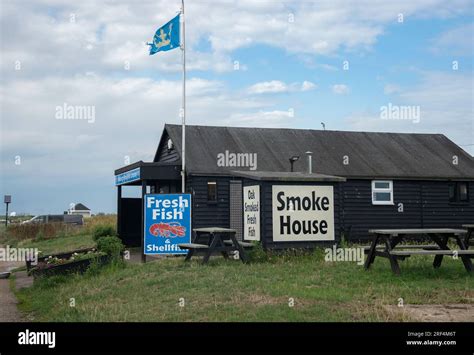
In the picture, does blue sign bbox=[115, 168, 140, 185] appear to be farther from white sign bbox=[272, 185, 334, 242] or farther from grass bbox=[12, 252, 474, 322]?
white sign bbox=[272, 185, 334, 242]

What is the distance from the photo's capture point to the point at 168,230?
58.4ft

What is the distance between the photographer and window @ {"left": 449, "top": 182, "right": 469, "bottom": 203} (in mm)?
25375

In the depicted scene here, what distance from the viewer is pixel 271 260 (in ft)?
47.6

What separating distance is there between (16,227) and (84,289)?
1056 inches

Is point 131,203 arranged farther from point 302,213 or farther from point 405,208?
point 405,208

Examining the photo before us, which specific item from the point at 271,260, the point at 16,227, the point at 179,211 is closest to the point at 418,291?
the point at 271,260

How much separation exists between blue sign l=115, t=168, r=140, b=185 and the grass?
5570 millimetres

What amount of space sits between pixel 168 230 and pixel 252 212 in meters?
3.12

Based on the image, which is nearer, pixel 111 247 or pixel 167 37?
pixel 111 247

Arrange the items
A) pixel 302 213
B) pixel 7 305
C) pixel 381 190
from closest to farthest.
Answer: pixel 7 305 < pixel 302 213 < pixel 381 190

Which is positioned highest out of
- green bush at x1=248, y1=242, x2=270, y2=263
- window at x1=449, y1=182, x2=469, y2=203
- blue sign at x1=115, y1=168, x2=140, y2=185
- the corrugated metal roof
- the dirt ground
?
the corrugated metal roof

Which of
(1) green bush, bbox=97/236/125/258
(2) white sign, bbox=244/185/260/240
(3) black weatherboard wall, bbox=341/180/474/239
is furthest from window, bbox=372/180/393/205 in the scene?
(1) green bush, bbox=97/236/125/258

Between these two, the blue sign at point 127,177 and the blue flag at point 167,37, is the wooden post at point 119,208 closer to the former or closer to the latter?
the blue sign at point 127,177

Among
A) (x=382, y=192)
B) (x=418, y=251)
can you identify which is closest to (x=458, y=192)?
(x=382, y=192)
